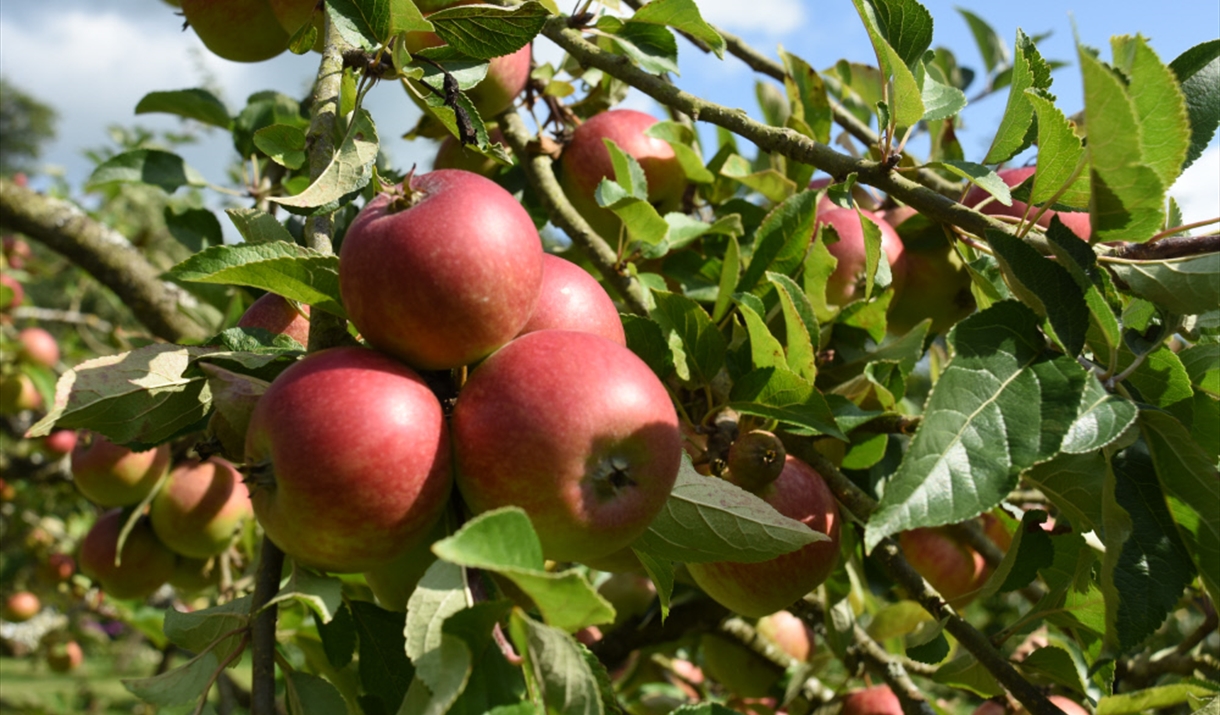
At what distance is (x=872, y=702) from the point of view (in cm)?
183

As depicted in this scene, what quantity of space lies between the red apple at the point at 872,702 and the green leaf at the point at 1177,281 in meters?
1.17

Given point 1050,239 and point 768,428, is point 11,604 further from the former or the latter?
point 1050,239

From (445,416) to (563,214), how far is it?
0.72 meters

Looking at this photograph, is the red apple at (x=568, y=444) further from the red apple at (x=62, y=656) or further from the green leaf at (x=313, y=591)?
the red apple at (x=62, y=656)

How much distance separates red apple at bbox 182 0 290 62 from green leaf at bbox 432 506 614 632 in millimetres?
968

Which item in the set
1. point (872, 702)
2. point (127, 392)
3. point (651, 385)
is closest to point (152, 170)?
point (127, 392)

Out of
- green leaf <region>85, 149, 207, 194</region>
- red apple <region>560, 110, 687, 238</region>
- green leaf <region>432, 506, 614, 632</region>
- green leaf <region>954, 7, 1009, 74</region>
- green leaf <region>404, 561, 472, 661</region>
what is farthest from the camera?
green leaf <region>954, 7, 1009, 74</region>

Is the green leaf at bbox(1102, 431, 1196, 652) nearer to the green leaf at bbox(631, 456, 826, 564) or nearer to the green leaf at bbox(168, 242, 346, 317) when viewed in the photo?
the green leaf at bbox(631, 456, 826, 564)

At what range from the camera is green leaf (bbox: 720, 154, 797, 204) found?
159cm

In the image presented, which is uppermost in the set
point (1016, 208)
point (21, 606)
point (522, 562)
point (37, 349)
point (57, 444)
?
point (1016, 208)

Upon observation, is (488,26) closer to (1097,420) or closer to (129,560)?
(1097,420)

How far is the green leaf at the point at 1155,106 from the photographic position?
768 mm

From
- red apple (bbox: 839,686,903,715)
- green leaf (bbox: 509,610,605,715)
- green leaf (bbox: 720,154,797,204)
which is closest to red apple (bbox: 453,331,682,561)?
green leaf (bbox: 509,610,605,715)

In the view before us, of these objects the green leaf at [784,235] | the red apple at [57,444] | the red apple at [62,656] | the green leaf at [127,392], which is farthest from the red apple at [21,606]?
the green leaf at [784,235]
